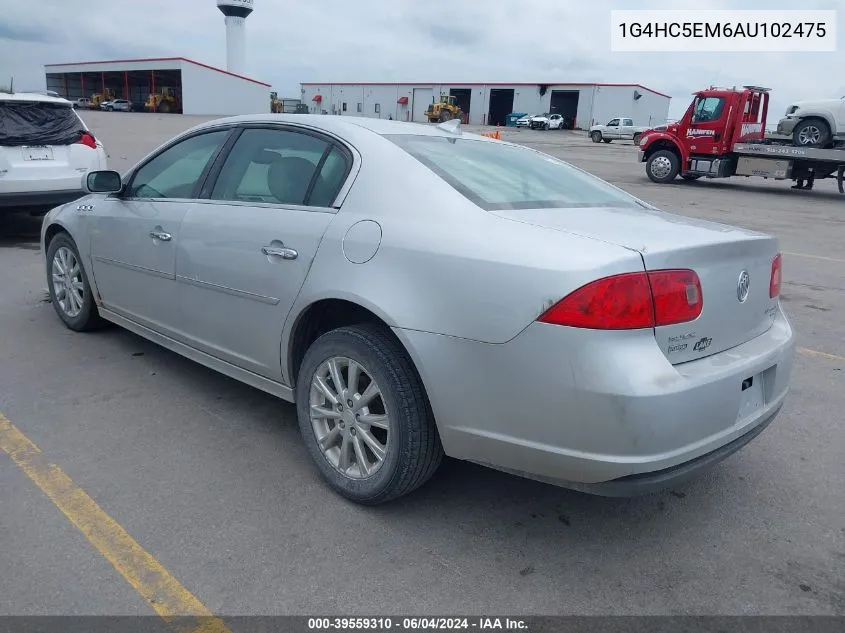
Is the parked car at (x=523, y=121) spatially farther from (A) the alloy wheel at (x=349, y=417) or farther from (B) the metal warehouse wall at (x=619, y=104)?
(A) the alloy wheel at (x=349, y=417)

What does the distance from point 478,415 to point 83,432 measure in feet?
7.13

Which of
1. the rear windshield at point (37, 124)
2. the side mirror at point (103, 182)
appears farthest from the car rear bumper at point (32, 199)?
the side mirror at point (103, 182)

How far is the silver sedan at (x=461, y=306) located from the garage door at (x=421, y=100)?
7417 cm

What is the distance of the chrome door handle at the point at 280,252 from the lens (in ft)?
10.1

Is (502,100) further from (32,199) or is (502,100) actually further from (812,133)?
(32,199)

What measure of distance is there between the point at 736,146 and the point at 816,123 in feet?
6.29

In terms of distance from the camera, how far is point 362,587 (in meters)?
2.44

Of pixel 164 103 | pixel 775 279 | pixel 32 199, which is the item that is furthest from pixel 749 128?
pixel 164 103

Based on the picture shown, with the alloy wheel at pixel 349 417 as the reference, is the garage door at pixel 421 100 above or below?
above

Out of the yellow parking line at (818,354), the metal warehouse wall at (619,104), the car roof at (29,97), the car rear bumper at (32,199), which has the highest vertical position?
the metal warehouse wall at (619,104)

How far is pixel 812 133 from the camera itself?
18.1 meters

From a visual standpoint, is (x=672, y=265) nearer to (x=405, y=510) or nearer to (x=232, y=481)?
(x=405, y=510)

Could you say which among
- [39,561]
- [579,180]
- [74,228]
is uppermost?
[579,180]

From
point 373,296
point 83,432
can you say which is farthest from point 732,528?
point 83,432
